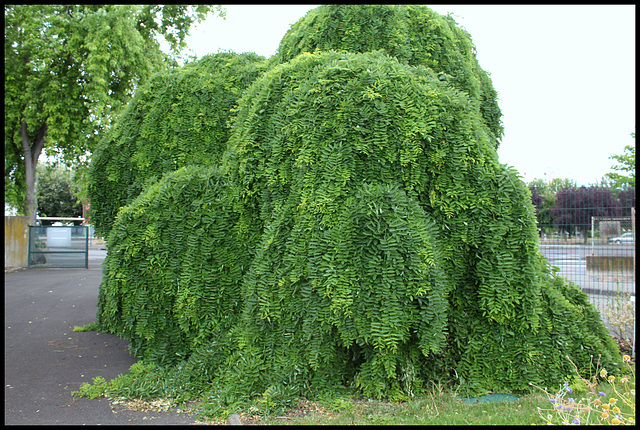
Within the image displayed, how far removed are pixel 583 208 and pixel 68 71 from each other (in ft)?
58.5

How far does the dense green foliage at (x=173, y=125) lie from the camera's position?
19.8ft

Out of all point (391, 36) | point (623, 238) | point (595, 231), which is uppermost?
point (391, 36)

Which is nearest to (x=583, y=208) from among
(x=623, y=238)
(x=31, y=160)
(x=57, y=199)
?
(x=623, y=238)

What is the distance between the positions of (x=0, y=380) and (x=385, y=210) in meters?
4.50

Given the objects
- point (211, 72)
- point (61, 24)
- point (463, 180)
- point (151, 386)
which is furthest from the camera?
point (61, 24)

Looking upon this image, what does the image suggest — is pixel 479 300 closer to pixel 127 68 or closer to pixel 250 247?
pixel 250 247

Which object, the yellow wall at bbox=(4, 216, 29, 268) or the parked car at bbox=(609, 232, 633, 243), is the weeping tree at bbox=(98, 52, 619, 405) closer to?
the parked car at bbox=(609, 232, 633, 243)

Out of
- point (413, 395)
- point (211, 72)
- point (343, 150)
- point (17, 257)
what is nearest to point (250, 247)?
point (343, 150)

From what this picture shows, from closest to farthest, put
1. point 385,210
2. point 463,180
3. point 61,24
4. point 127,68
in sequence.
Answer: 1. point 385,210
2. point 463,180
3. point 61,24
4. point 127,68

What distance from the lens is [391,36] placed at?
17.2 ft

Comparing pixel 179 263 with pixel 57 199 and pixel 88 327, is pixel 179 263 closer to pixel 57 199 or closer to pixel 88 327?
pixel 88 327

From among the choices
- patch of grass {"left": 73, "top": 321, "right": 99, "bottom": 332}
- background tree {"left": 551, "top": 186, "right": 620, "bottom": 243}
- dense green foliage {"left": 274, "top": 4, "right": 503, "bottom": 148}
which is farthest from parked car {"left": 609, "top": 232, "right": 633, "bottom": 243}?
patch of grass {"left": 73, "top": 321, "right": 99, "bottom": 332}

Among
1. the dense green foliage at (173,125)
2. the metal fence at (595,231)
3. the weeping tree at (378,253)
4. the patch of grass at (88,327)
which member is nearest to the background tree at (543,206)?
the metal fence at (595,231)

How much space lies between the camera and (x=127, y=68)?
17.9m
